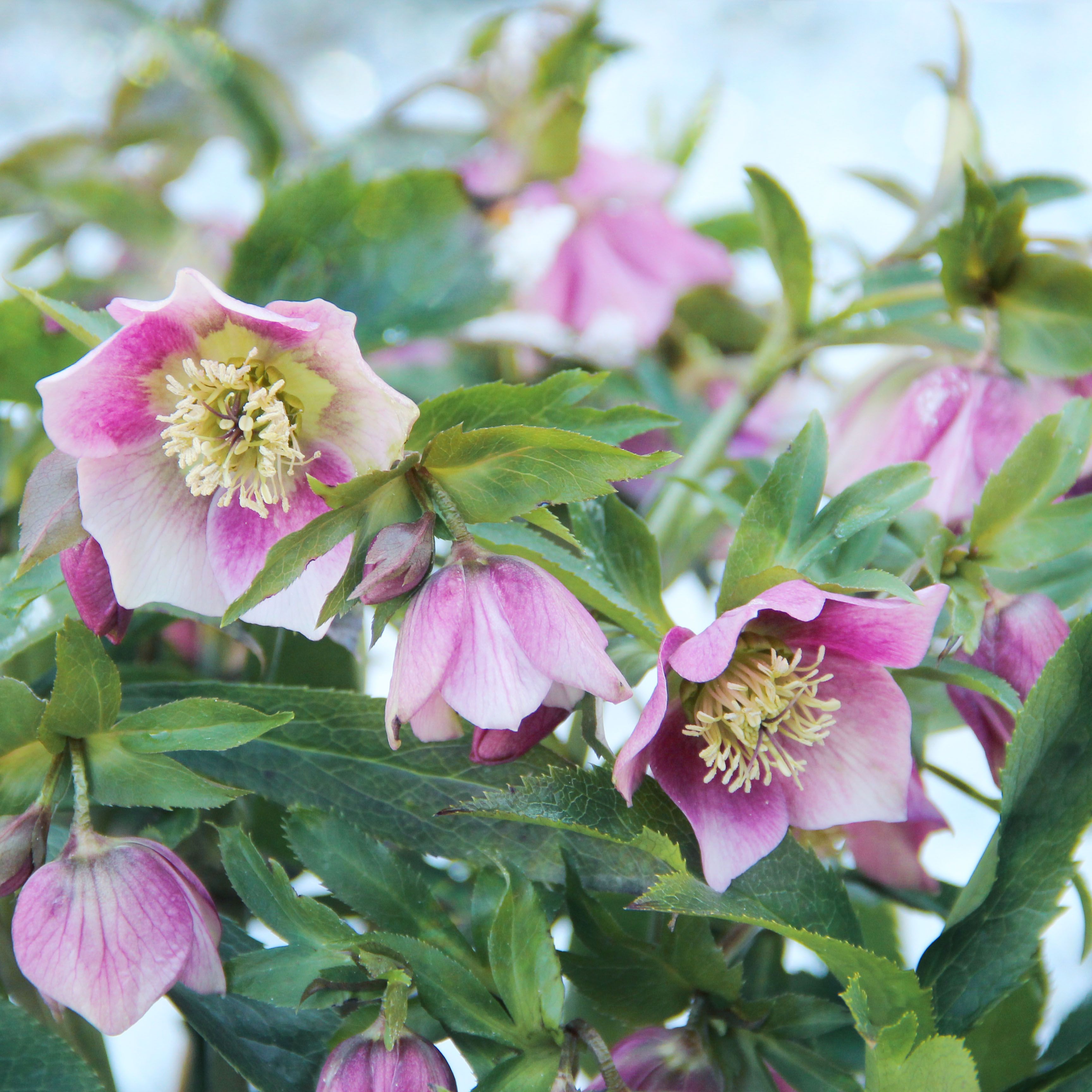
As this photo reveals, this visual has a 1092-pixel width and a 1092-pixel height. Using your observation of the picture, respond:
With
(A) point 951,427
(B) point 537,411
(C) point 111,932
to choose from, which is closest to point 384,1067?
(C) point 111,932

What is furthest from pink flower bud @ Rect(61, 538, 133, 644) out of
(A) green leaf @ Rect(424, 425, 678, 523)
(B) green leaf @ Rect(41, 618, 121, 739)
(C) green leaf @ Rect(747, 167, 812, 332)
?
(C) green leaf @ Rect(747, 167, 812, 332)

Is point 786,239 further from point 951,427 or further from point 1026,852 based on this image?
point 1026,852

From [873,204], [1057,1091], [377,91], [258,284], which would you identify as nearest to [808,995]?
[1057,1091]

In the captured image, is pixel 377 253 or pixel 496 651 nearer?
pixel 496 651

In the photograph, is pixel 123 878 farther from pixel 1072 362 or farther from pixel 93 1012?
pixel 1072 362

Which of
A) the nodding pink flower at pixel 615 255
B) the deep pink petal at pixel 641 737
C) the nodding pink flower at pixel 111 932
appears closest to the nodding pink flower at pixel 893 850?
the deep pink petal at pixel 641 737

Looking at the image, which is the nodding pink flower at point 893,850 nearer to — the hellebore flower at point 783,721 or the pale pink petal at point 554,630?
the hellebore flower at point 783,721
